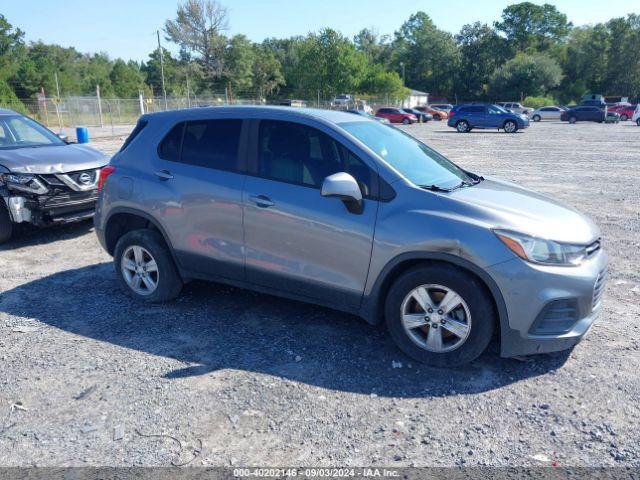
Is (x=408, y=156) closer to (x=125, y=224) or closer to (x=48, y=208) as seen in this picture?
(x=125, y=224)

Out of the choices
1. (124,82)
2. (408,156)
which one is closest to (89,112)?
(408,156)

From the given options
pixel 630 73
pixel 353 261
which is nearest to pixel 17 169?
pixel 353 261

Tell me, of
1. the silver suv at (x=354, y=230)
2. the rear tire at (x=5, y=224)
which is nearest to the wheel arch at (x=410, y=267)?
the silver suv at (x=354, y=230)

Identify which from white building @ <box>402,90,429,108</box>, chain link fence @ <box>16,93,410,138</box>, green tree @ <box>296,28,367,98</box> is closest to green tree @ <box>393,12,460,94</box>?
white building @ <box>402,90,429,108</box>

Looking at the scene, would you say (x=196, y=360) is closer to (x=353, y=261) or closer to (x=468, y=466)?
(x=353, y=261)

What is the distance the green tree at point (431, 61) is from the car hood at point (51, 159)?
283 feet

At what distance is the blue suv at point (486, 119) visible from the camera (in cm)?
3300

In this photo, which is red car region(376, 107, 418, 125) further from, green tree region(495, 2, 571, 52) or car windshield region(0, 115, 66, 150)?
green tree region(495, 2, 571, 52)

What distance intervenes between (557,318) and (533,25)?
4328 inches

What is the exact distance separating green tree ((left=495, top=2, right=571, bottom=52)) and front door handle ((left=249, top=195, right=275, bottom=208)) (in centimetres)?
10171

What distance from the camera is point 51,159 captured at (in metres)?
7.06

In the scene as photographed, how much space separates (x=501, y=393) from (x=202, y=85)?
7035 centimetres

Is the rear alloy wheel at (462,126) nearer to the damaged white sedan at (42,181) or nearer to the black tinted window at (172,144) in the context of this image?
the damaged white sedan at (42,181)

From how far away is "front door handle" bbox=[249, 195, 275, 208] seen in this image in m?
4.12
